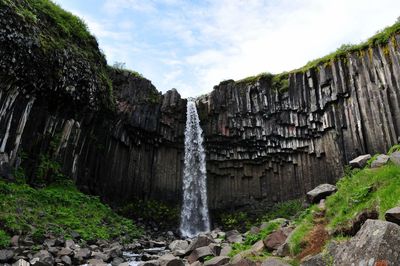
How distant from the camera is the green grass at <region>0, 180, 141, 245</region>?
36.6 feet

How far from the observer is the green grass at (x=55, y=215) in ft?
36.6

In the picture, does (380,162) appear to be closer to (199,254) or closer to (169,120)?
(199,254)

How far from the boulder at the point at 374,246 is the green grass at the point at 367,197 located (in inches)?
39.9

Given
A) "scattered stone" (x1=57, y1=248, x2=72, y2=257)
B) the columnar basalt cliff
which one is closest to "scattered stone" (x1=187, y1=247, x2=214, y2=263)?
→ "scattered stone" (x1=57, y1=248, x2=72, y2=257)

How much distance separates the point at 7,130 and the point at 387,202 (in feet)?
49.4

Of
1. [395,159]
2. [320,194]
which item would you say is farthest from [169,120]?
[395,159]

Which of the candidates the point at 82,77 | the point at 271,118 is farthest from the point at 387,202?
the point at 271,118

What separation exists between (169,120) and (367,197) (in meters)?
20.9

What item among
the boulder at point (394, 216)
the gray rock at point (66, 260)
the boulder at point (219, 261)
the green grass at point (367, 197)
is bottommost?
the gray rock at point (66, 260)

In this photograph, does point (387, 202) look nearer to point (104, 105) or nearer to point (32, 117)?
point (32, 117)

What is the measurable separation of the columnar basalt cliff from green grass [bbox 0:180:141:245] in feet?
7.02

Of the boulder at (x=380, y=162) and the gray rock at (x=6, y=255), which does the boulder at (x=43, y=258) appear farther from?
the boulder at (x=380, y=162)

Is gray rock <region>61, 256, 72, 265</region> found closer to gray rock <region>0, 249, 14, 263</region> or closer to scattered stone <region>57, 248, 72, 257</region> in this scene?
scattered stone <region>57, 248, 72, 257</region>

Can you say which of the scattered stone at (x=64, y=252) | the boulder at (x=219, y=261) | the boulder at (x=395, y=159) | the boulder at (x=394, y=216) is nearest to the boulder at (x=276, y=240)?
the boulder at (x=219, y=261)
